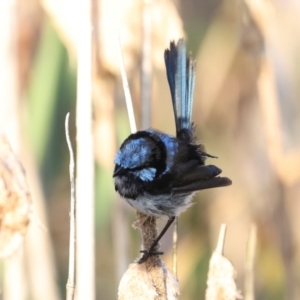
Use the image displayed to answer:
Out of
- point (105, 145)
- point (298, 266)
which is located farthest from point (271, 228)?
point (105, 145)

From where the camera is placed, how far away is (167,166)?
4.51 feet

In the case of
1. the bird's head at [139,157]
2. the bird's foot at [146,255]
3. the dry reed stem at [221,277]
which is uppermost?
the bird's head at [139,157]

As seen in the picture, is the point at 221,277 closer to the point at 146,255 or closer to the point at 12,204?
the point at 146,255

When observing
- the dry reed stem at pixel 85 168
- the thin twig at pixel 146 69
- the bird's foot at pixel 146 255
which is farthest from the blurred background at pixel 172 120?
the bird's foot at pixel 146 255

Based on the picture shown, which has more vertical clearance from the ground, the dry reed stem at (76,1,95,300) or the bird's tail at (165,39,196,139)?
the bird's tail at (165,39,196,139)

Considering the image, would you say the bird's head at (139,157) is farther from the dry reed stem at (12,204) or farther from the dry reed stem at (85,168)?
the dry reed stem at (12,204)

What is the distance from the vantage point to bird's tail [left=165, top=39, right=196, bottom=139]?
1449 millimetres

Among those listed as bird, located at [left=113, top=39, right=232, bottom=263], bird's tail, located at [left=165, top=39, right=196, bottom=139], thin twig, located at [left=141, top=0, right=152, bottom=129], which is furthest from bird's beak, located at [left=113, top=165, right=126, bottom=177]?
bird's tail, located at [left=165, top=39, right=196, bottom=139]

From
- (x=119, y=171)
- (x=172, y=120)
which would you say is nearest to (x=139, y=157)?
(x=119, y=171)

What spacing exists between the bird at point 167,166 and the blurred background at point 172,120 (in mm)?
80

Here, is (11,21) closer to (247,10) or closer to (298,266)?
(247,10)

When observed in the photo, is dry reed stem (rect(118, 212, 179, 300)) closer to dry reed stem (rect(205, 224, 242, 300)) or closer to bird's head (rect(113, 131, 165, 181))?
dry reed stem (rect(205, 224, 242, 300))

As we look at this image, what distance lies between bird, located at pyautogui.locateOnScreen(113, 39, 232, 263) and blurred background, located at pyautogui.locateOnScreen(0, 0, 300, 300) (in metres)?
0.08

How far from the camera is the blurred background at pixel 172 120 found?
4.77 ft
